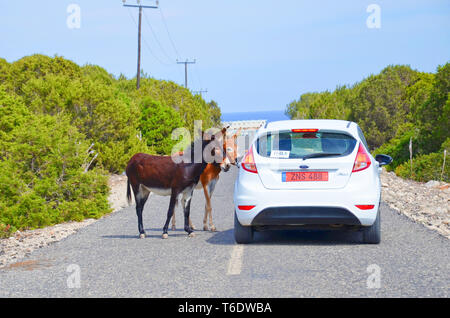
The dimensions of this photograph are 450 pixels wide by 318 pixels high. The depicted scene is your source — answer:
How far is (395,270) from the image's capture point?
6.94 metres

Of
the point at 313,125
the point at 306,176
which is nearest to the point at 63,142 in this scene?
the point at 313,125

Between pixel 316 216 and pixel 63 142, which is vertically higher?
pixel 63 142

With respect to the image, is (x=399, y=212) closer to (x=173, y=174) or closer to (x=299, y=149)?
(x=299, y=149)

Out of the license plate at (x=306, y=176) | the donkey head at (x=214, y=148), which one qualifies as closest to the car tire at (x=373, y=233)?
the license plate at (x=306, y=176)

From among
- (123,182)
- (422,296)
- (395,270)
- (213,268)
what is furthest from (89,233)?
(123,182)

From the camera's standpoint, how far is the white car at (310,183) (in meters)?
8.16

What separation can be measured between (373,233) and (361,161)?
3.53ft

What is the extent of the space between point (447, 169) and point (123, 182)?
13.6 m

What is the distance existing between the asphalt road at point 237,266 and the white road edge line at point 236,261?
0.01 meters

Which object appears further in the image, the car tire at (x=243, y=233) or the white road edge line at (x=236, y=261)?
the car tire at (x=243, y=233)

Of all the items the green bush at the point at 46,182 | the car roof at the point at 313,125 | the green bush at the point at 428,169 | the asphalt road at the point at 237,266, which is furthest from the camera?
the green bush at the point at 428,169

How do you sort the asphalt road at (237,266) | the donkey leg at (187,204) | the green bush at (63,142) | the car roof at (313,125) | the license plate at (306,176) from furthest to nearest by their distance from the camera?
the green bush at (63,142), the donkey leg at (187,204), the car roof at (313,125), the license plate at (306,176), the asphalt road at (237,266)

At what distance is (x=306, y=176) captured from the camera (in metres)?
8.27

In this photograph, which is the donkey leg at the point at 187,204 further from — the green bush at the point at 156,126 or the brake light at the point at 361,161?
the green bush at the point at 156,126
